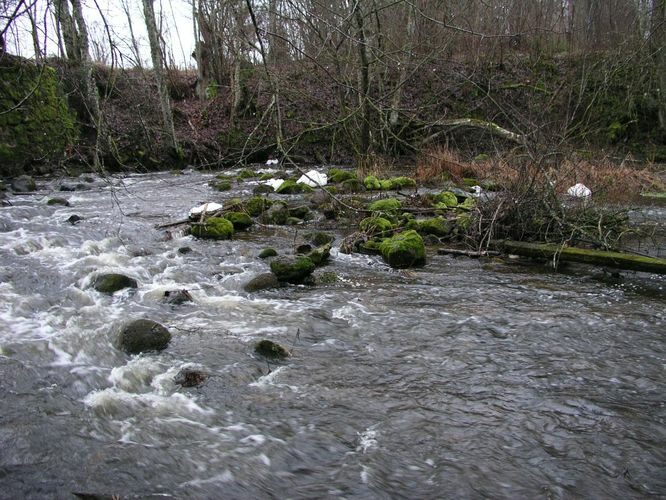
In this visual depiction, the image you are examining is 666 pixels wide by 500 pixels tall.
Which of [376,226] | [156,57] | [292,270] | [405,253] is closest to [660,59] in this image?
[376,226]

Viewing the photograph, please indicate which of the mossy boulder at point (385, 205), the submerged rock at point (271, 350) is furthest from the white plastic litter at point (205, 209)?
the submerged rock at point (271, 350)

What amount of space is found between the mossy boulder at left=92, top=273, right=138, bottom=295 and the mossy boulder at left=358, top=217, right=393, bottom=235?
3682mm

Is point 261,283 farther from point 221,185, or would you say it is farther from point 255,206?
point 221,185

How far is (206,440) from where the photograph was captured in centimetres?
340

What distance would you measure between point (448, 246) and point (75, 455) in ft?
20.4

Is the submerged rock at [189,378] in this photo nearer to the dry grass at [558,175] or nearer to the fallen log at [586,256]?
the dry grass at [558,175]

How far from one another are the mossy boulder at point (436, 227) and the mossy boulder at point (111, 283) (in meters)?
4.63

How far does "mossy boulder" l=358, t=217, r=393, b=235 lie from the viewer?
8402 millimetres

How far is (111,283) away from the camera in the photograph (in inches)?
240

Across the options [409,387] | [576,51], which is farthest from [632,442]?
[576,51]

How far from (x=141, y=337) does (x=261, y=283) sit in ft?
6.15

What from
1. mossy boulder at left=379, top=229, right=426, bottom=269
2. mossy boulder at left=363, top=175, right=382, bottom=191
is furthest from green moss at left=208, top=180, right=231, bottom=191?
mossy boulder at left=379, top=229, right=426, bottom=269

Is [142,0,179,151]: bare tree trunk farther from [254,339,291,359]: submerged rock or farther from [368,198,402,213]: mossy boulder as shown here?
[254,339,291,359]: submerged rock

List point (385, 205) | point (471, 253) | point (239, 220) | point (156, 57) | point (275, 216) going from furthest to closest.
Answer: point (156, 57)
point (275, 216)
point (385, 205)
point (239, 220)
point (471, 253)
